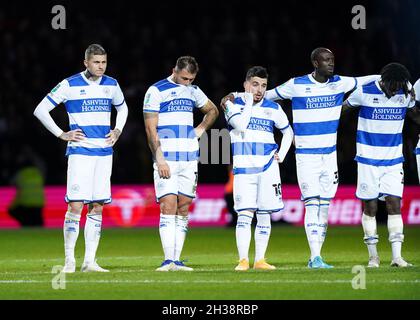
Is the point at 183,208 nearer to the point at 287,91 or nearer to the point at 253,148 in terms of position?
the point at 253,148

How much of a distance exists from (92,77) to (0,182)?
1149cm

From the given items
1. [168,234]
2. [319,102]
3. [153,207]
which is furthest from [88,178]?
[153,207]

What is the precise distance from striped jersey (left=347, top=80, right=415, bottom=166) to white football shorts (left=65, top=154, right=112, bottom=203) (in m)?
2.97

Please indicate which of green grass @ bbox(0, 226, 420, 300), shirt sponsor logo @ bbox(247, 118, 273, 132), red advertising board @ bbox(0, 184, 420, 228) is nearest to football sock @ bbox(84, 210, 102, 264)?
green grass @ bbox(0, 226, 420, 300)

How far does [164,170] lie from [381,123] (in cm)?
254

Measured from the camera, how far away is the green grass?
9.94 m

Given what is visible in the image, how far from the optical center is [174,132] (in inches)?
484

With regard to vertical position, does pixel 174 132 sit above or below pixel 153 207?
above

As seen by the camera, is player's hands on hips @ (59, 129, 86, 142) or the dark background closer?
player's hands on hips @ (59, 129, 86, 142)

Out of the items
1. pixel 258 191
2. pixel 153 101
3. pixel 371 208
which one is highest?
pixel 153 101

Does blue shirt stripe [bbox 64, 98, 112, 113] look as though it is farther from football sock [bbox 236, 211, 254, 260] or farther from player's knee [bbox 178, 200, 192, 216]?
football sock [bbox 236, 211, 254, 260]

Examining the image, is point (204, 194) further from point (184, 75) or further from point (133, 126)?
point (184, 75)

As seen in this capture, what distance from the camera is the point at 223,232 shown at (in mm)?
20688
